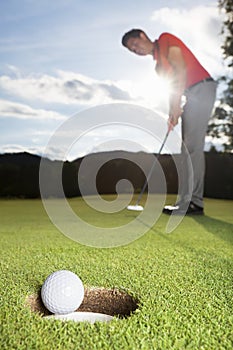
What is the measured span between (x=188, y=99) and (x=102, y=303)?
383 cm

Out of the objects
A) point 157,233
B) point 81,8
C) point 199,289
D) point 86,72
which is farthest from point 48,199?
point 199,289

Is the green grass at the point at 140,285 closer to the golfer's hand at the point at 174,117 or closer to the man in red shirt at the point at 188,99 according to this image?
the man in red shirt at the point at 188,99

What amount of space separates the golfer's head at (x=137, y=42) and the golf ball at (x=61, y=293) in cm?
417

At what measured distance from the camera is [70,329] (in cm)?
136

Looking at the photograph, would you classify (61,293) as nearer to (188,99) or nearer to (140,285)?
(140,285)

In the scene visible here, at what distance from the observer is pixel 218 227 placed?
4418 millimetres

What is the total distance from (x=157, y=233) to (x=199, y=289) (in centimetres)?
195

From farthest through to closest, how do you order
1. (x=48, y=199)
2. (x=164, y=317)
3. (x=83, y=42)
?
(x=48, y=199) < (x=83, y=42) < (x=164, y=317)

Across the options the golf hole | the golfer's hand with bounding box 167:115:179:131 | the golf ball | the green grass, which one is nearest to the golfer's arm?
the golfer's hand with bounding box 167:115:179:131

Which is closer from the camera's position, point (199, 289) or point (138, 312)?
point (138, 312)

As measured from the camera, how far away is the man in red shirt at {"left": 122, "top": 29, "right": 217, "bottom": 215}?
516 cm

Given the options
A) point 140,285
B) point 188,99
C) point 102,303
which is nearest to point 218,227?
point 188,99

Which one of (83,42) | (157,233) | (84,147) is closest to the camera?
(157,233)

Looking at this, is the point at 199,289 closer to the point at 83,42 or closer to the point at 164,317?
the point at 164,317
